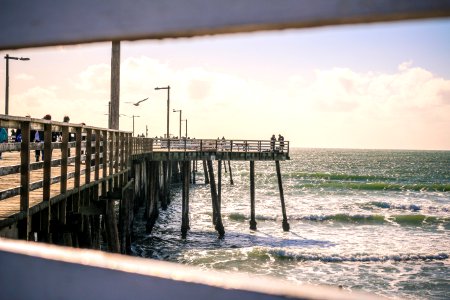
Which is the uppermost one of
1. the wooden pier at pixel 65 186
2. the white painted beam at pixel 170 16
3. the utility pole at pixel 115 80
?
the utility pole at pixel 115 80

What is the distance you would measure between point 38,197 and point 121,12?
16.5 ft

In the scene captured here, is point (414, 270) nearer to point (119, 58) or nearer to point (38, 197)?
point (119, 58)

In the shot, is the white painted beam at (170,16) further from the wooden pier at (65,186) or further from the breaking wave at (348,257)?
the breaking wave at (348,257)

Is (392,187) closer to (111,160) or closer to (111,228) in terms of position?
(111,228)

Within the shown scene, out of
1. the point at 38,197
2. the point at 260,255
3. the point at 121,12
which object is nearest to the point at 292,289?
the point at 121,12

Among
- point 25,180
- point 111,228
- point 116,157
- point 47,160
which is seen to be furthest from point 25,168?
point 116,157

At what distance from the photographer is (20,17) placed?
113cm

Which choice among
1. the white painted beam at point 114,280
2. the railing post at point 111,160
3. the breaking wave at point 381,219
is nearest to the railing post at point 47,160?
the white painted beam at point 114,280

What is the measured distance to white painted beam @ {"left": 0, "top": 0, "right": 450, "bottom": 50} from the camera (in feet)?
2.62

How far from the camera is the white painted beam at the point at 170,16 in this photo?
0.80 m

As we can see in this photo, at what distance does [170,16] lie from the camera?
97 centimetres

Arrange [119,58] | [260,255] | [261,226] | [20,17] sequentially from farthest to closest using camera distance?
[261,226] < [260,255] < [119,58] < [20,17]

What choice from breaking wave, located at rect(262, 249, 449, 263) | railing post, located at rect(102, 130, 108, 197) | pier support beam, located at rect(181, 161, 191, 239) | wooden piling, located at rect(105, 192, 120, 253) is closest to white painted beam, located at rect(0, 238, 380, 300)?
railing post, located at rect(102, 130, 108, 197)

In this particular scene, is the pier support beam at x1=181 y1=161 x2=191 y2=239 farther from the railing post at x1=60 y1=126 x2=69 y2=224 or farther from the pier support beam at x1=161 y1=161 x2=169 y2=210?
the railing post at x1=60 y1=126 x2=69 y2=224
